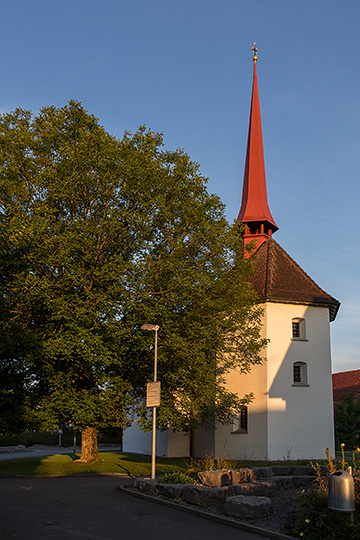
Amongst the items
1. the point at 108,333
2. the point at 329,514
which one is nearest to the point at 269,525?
the point at 329,514

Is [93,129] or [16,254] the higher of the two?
[93,129]

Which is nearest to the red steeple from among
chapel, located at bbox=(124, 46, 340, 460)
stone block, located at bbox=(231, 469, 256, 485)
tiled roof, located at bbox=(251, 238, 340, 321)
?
tiled roof, located at bbox=(251, 238, 340, 321)

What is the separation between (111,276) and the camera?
18906 millimetres

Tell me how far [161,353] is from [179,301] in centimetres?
250

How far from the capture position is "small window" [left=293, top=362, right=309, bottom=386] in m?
27.8

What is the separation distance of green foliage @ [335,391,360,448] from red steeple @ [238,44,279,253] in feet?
48.4

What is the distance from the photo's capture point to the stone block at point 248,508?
32.8 feet

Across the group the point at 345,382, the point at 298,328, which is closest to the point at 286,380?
the point at 298,328

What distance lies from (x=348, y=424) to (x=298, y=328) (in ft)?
41.1

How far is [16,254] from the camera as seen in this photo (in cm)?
1290

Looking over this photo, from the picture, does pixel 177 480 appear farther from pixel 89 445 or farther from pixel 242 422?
pixel 242 422

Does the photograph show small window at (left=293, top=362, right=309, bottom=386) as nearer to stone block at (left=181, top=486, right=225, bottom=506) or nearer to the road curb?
the road curb

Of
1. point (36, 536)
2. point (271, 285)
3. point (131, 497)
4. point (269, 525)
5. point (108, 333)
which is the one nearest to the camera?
point (36, 536)

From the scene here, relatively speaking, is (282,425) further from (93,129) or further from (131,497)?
(93,129)
